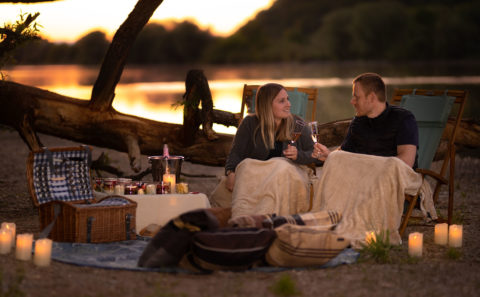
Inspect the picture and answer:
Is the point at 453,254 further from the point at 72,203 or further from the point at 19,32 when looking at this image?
the point at 19,32

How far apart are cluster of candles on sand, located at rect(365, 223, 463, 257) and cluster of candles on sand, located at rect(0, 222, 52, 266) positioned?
6.64 feet

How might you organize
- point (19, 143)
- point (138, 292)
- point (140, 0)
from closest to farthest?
point (138, 292) < point (140, 0) < point (19, 143)

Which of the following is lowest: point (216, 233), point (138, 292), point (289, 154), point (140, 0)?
point (138, 292)

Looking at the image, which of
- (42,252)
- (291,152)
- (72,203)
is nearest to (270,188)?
(291,152)

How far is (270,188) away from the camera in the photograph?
4852 mm

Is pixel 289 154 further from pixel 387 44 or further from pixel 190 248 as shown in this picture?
pixel 387 44

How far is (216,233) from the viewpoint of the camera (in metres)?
3.97

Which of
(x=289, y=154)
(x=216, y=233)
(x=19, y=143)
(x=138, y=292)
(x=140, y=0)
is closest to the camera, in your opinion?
(x=138, y=292)

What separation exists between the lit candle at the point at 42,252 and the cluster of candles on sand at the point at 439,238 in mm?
2013

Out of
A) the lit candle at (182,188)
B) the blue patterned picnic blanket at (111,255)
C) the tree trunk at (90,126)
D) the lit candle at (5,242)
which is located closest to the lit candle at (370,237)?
the blue patterned picnic blanket at (111,255)

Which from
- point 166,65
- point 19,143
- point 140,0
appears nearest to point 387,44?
point 166,65

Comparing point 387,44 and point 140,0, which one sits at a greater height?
point 387,44

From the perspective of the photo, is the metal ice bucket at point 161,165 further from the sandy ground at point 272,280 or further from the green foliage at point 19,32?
the green foliage at point 19,32

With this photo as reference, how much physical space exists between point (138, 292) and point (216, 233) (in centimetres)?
60
